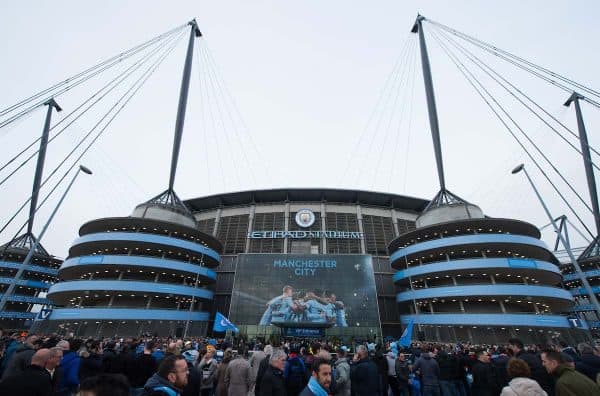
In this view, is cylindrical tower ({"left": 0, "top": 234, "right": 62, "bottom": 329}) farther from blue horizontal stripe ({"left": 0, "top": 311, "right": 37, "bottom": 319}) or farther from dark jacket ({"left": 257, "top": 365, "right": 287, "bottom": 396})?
dark jacket ({"left": 257, "top": 365, "right": 287, "bottom": 396})

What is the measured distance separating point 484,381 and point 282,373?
6318mm

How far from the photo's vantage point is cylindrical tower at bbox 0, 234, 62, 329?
50.0m

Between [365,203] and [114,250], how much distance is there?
1751 inches

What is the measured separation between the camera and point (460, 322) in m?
32.5

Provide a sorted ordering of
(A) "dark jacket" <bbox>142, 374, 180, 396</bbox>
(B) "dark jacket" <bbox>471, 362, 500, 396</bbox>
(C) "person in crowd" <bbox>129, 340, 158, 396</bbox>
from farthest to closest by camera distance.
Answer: (B) "dark jacket" <bbox>471, 362, 500, 396</bbox> < (C) "person in crowd" <bbox>129, 340, 158, 396</bbox> < (A) "dark jacket" <bbox>142, 374, 180, 396</bbox>

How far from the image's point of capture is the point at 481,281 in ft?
122

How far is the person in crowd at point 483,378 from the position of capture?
25.3 feet

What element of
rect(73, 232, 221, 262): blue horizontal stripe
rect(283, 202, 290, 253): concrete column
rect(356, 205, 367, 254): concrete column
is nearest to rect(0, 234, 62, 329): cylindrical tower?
rect(73, 232, 221, 262): blue horizontal stripe

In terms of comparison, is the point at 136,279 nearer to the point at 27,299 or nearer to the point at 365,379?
the point at 27,299

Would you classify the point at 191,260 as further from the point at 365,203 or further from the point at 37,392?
the point at 37,392

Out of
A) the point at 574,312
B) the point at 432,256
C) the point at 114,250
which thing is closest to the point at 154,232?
the point at 114,250

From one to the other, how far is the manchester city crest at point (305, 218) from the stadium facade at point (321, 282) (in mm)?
1959

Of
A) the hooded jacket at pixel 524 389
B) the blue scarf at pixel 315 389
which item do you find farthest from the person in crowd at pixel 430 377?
the blue scarf at pixel 315 389

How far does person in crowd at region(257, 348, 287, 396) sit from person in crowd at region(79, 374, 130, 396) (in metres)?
3.69
